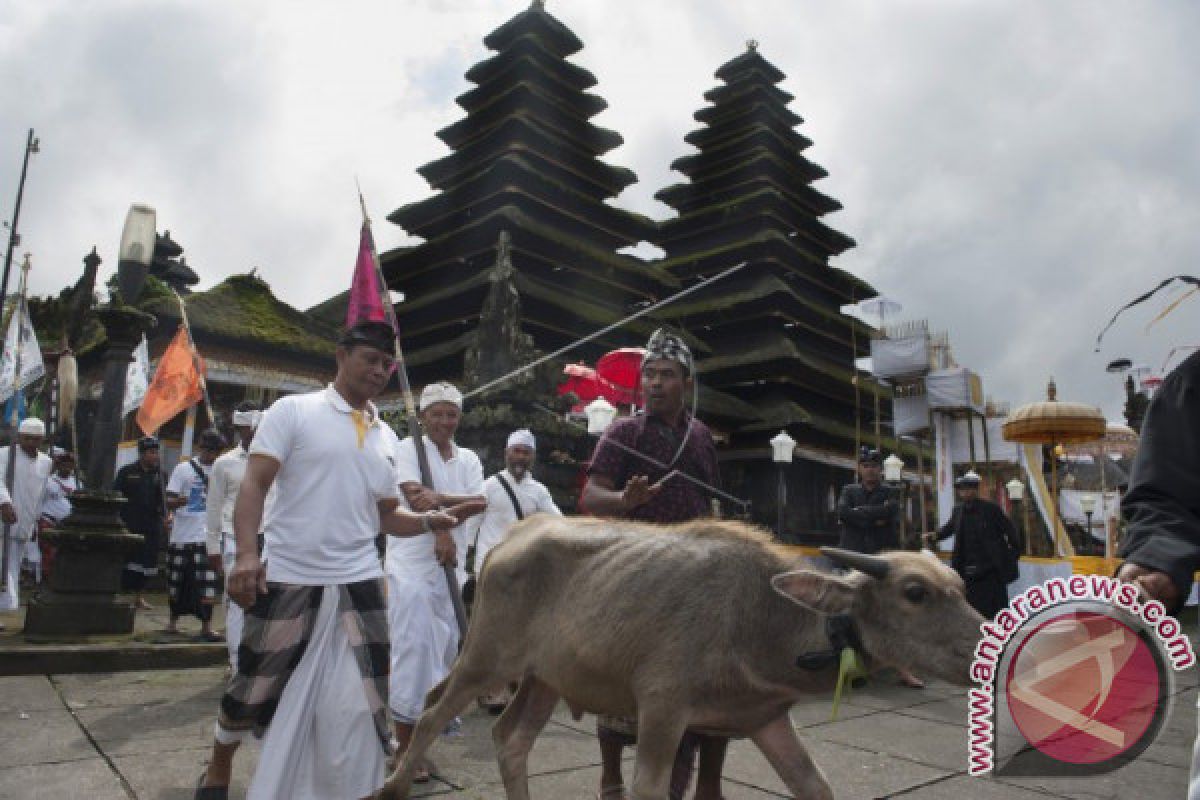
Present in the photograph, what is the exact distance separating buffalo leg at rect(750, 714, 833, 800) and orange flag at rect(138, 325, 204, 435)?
10254 millimetres

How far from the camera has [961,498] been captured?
885 centimetres

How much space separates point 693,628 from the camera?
9.02ft

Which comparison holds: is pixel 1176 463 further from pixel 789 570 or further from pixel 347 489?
pixel 347 489

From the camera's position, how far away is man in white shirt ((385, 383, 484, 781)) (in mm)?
4707

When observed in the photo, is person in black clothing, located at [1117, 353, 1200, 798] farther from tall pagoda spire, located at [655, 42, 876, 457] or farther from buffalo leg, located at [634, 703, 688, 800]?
tall pagoda spire, located at [655, 42, 876, 457]

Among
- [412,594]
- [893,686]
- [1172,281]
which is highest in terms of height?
[1172,281]

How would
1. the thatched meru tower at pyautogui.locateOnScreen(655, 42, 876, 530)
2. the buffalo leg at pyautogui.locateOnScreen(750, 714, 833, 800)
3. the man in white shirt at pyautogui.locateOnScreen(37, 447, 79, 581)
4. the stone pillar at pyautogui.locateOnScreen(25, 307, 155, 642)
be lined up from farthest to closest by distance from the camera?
1. the thatched meru tower at pyautogui.locateOnScreen(655, 42, 876, 530)
2. the man in white shirt at pyautogui.locateOnScreen(37, 447, 79, 581)
3. the stone pillar at pyautogui.locateOnScreen(25, 307, 155, 642)
4. the buffalo leg at pyautogui.locateOnScreen(750, 714, 833, 800)

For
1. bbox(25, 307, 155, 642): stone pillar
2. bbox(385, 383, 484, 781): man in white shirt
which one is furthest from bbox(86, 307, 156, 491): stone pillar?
bbox(385, 383, 484, 781): man in white shirt

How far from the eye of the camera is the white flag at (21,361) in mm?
11445

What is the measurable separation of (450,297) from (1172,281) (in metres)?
25.2

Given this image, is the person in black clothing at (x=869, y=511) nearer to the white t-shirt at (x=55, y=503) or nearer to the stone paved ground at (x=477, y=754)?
the stone paved ground at (x=477, y=754)

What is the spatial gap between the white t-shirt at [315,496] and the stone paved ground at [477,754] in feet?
4.48

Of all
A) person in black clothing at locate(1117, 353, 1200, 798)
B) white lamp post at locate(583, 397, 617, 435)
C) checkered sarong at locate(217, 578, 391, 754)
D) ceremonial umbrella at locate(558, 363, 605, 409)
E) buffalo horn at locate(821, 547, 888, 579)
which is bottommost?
checkered sarong at locate(217, 578, 391, 754)

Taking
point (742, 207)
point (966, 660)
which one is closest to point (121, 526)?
point (966, 660)
